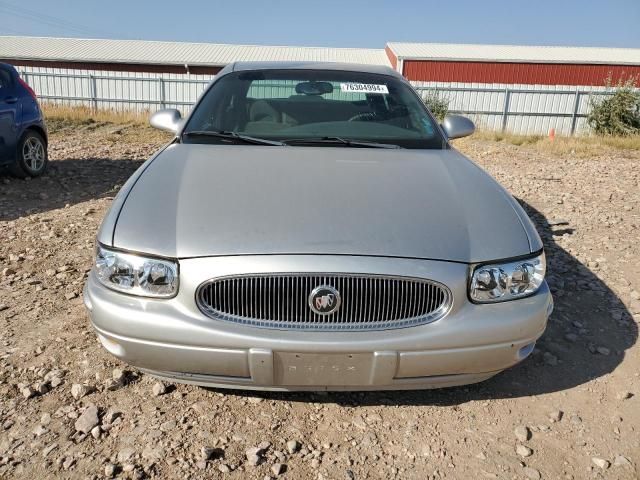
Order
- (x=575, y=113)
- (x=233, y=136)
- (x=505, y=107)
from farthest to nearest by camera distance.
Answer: (x=505, y=107) < (x=575, y=113) < (x=233, y=136)

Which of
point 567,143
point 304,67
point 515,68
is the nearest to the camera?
point 304,67

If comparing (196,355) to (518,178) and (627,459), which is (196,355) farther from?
(518,178)

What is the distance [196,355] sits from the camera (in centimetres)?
194

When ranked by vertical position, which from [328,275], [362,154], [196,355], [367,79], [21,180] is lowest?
[21,180]

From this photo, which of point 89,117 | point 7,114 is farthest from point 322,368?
point 89,117

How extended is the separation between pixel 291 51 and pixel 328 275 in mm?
31046

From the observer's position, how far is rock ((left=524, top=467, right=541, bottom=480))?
1992 millimetres

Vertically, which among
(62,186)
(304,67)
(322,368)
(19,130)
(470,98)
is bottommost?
(62,186)

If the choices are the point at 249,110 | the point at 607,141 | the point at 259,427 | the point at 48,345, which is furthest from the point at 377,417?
the point at 607,141

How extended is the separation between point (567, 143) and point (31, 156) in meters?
10.0

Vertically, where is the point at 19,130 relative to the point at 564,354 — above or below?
above

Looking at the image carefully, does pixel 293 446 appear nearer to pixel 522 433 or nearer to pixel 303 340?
pixel 303 340

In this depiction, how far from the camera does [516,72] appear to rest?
90.2ft

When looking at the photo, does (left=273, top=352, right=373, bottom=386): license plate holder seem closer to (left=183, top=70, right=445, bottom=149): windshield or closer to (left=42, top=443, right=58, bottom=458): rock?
(left=42, top=443, right=58, bottom=458): rock
